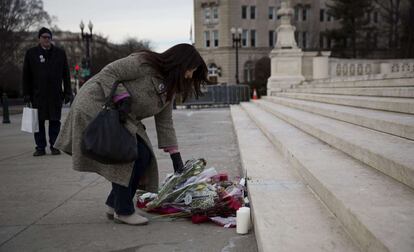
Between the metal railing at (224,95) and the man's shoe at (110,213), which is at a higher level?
the metal railing at (224,95)

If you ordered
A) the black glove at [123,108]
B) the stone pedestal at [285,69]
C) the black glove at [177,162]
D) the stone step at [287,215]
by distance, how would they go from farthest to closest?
1. the stone pedestal at [285,69]
2. the black glove at [177,162]
3. the black glove at [123,108]
4. the stone step at [287,215]

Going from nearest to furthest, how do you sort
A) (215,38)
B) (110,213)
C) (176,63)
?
(176,63), (110,213), (215,38)

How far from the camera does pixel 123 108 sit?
3223 millimetres

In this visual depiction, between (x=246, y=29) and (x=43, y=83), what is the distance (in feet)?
195

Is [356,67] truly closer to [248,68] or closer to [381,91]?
[381,91]

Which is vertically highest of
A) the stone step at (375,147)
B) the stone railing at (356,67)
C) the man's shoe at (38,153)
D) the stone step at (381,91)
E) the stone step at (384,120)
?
the stone railing at (356,67)

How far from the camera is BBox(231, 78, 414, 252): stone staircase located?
2.38m

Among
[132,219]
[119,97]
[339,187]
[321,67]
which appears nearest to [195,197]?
[132,219]

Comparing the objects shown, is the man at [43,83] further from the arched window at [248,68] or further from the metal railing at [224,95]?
the arched window at [248,68]

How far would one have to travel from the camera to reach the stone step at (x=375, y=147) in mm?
2936

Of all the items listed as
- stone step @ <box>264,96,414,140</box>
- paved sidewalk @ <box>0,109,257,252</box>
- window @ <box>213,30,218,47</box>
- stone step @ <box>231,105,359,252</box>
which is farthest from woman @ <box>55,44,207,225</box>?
window @ <box>213,30,218,47</box>

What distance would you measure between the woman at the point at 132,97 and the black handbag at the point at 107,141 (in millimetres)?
142

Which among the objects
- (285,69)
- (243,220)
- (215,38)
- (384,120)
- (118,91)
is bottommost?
(243,220)

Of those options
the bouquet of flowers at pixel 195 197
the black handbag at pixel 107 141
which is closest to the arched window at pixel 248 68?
the bouquet of flowers at pixel 195 197
